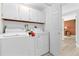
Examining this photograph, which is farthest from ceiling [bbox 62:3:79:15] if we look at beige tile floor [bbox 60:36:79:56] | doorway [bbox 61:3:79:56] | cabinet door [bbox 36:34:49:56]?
beige tile floor [bbox 60:36:79:56]

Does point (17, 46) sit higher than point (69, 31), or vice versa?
point (69, 31)

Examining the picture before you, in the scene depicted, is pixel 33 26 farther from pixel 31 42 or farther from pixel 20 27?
pixel 31 42

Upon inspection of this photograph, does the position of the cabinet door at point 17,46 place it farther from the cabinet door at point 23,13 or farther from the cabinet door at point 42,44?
the cabinet door at point 23,13

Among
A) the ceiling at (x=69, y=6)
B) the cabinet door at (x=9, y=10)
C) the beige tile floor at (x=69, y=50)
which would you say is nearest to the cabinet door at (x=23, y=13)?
the cabinet door at (x=9, y=10)

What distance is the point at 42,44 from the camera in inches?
112

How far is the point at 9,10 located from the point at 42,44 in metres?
1.32

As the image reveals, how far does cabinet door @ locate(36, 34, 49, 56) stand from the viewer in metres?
2.67

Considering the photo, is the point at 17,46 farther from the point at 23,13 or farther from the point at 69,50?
the point at 69,50

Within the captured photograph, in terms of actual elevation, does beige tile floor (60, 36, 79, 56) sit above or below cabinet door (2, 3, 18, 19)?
below

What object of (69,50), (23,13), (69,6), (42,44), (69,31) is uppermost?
(69,6)

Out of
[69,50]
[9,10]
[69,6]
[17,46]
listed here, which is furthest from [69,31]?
[17,46]

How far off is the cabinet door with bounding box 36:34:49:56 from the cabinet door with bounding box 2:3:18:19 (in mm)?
958

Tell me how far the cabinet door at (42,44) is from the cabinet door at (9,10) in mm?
958

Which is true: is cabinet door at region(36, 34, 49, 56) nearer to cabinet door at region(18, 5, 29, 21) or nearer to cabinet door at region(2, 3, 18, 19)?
cabinet door at region(18, 5, 29, 21)
